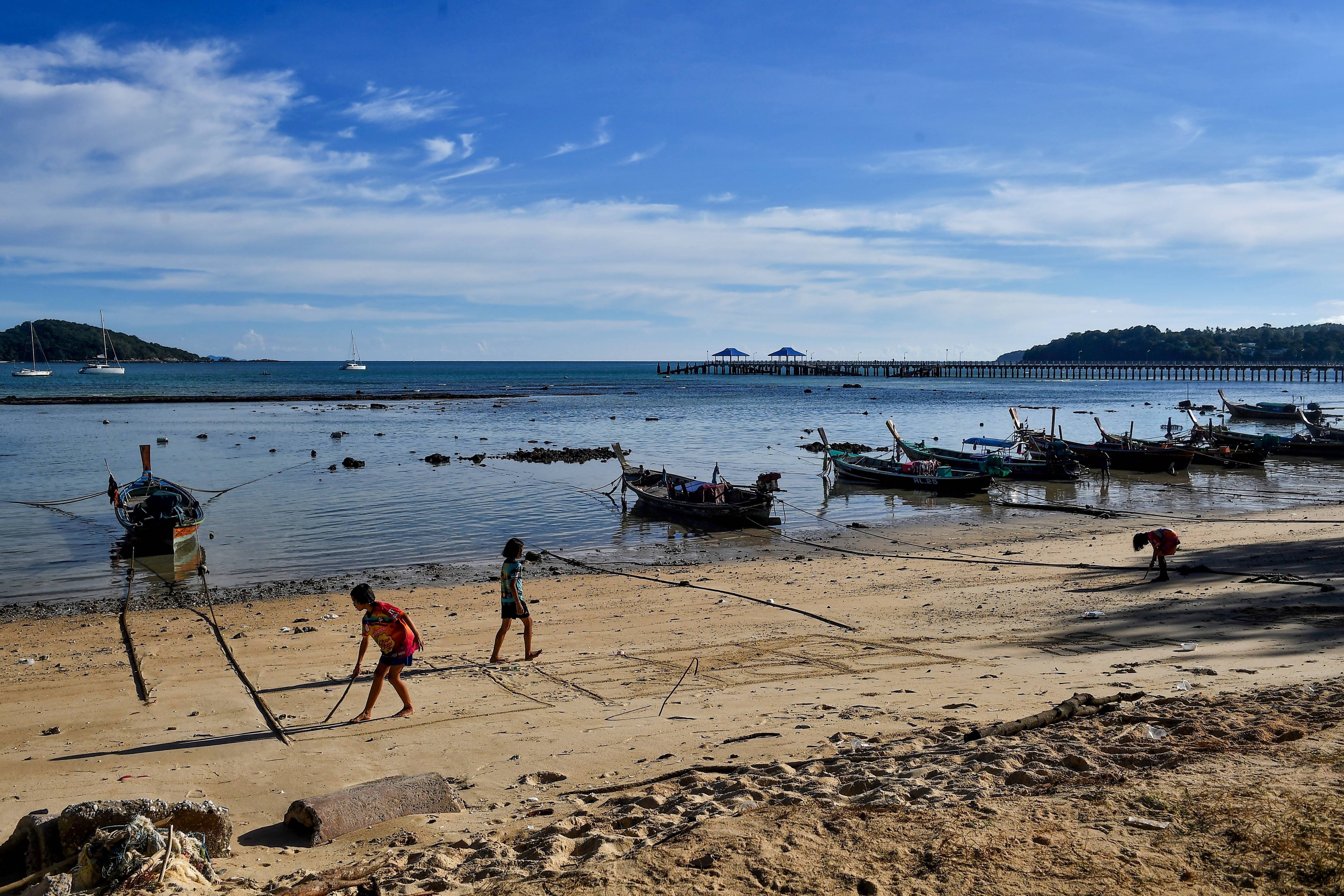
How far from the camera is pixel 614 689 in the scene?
9.76 metres

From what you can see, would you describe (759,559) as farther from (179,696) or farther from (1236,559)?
(179,696)

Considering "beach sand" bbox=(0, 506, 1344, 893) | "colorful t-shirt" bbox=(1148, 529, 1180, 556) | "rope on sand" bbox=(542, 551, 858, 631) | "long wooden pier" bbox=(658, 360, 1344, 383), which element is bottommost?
"rope on sand" bbox=(542, 551, 858, 631)

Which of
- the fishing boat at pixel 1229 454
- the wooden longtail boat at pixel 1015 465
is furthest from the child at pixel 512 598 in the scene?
the fishing boat at pixel 1229 454

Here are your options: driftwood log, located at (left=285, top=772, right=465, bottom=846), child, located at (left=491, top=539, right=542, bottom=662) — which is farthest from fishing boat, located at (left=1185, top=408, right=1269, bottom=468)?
driftwood log, located at (left=285, top=772, right=465, bottom=846)

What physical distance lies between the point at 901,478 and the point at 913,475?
504 millimetres

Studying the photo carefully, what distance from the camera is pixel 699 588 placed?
16375mm

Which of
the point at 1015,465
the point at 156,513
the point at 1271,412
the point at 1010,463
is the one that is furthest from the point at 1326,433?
the point at 156,513

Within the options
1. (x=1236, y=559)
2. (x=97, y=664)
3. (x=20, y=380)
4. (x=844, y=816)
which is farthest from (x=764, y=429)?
(x=20, y=380)

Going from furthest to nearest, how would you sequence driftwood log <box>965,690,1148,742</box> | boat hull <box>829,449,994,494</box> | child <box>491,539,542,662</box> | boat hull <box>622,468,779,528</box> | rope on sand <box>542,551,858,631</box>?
boat hull <box>829,449,994,494</box> < boat hull <box>622,468,779,528</box> < rope on sand <box>542,551,858,631</box> < child <box>491,539,542,662</box> < driftwood log <box>965,690,1148,742</box>

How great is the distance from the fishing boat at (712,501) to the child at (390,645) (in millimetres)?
15933

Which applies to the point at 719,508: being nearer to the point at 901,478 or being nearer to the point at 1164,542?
the point at 901,478

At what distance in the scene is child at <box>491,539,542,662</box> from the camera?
10688 millimetres

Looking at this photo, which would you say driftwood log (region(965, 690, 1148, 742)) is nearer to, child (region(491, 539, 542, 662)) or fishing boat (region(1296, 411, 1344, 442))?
child (region(491, 539, 542, 662))

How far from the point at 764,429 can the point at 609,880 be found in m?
53.4
